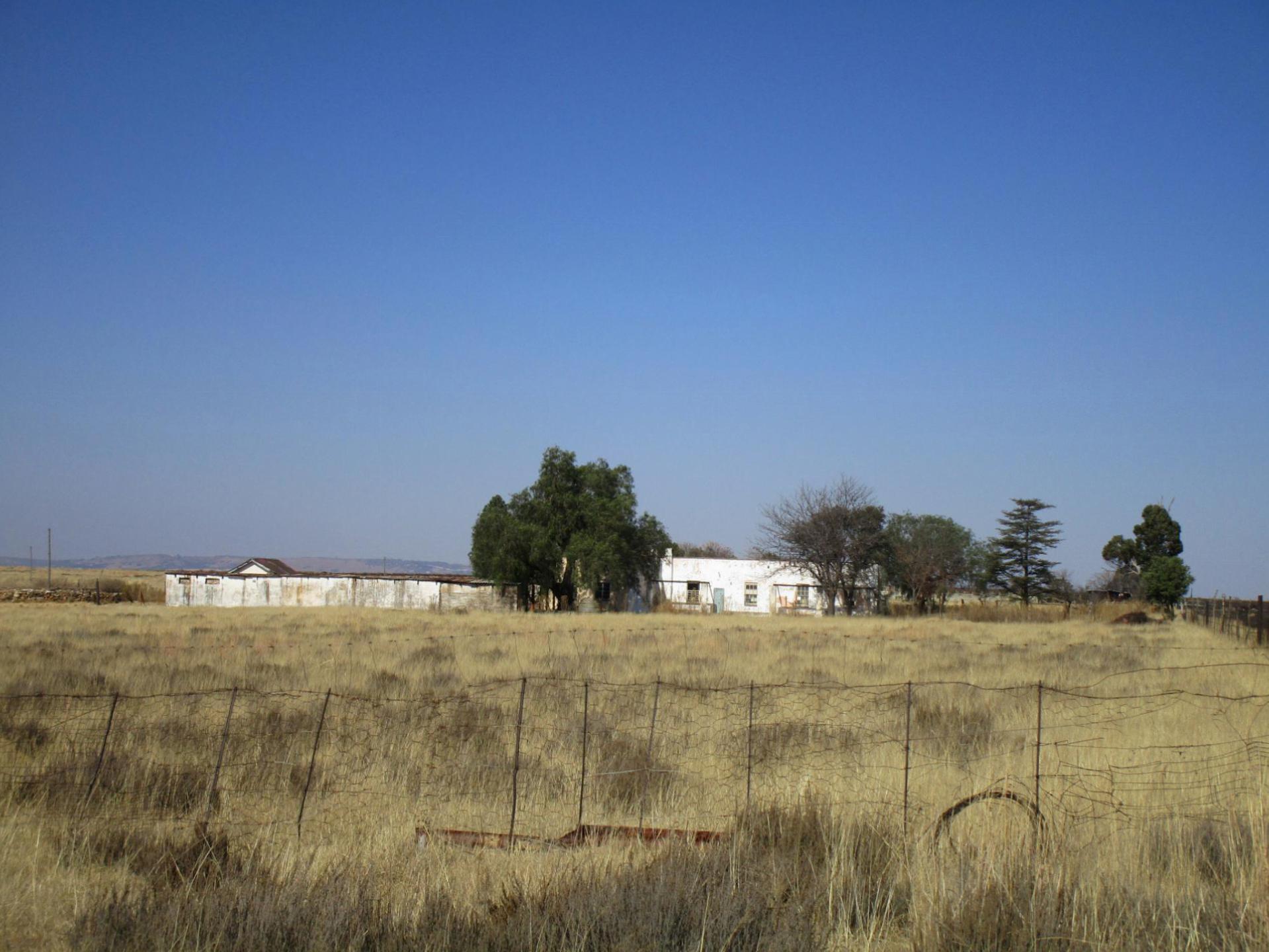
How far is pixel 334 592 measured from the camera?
61.3 metres

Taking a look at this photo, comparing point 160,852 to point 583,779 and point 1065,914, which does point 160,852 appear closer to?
point 583,779

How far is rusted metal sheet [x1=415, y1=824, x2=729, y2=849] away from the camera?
310 inches

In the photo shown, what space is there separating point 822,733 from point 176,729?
8.58 meters

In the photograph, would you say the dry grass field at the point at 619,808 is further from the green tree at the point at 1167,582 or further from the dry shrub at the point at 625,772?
the green tree at the point at 1167,582

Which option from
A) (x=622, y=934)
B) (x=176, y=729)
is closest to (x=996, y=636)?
(x=176, y=729)

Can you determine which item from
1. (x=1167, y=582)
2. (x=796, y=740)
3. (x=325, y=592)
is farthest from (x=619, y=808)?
(x=1167, y=582)

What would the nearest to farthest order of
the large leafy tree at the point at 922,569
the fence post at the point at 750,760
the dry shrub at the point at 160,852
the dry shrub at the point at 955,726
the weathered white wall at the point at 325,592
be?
the dry shrub at the point at 160,852 < the fence post at the point at 750,760 < the dry shrub at the point at 955,726 < the weathered white wall at the point at 325,592 < the large leafy tree at the point at 922,569

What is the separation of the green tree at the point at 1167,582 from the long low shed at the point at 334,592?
46.6 m

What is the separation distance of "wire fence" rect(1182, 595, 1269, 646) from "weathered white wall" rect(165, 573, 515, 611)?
37030 millimetres

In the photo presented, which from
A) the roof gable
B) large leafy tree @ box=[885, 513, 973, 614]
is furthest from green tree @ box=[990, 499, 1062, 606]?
the roof gable

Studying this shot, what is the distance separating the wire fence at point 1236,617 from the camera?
31.3m

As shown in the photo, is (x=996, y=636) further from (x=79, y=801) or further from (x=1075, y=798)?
(x=79, y=801)

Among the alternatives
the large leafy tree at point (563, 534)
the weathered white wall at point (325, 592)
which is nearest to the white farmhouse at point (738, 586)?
the large leafy tree at point (563, 534)

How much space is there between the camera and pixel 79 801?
955 cm
